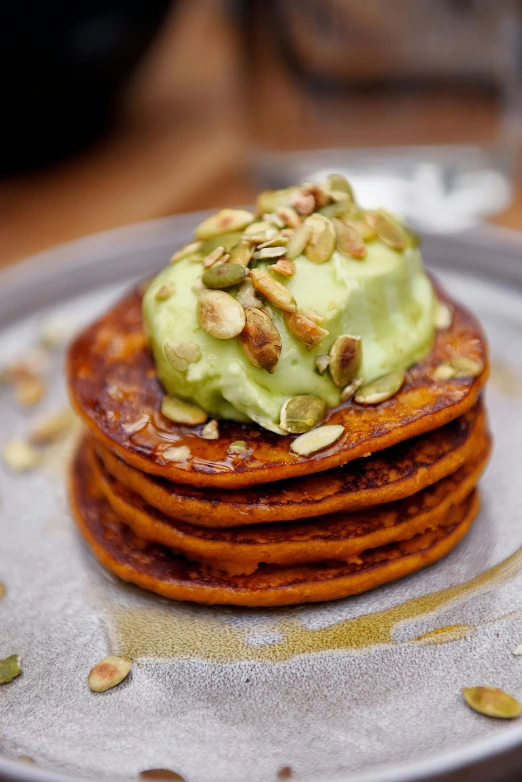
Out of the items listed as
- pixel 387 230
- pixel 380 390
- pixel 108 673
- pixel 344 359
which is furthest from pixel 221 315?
pixel 108 673

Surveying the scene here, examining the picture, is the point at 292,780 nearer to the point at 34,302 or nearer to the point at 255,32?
the point at 34,302

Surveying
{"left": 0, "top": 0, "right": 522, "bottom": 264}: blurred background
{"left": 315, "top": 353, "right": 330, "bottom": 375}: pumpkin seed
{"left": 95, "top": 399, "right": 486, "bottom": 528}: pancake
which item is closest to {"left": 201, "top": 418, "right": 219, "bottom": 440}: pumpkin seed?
{"left": 95, "top": 399, "right": 486, "bottom": 528}: pancake

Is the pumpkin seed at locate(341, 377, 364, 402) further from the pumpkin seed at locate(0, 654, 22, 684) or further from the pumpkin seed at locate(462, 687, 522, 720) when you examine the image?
the pumpkin seed at locate(0, 654, 22, 684)

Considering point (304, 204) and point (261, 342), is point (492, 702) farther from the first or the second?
point (304, 204)

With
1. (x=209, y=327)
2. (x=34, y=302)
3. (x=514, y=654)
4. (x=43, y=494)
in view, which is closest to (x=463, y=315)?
(x=209, y=327)

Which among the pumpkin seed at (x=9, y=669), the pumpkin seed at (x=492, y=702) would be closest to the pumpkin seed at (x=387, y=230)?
the pumpkin seed at (x=492, y=702)
